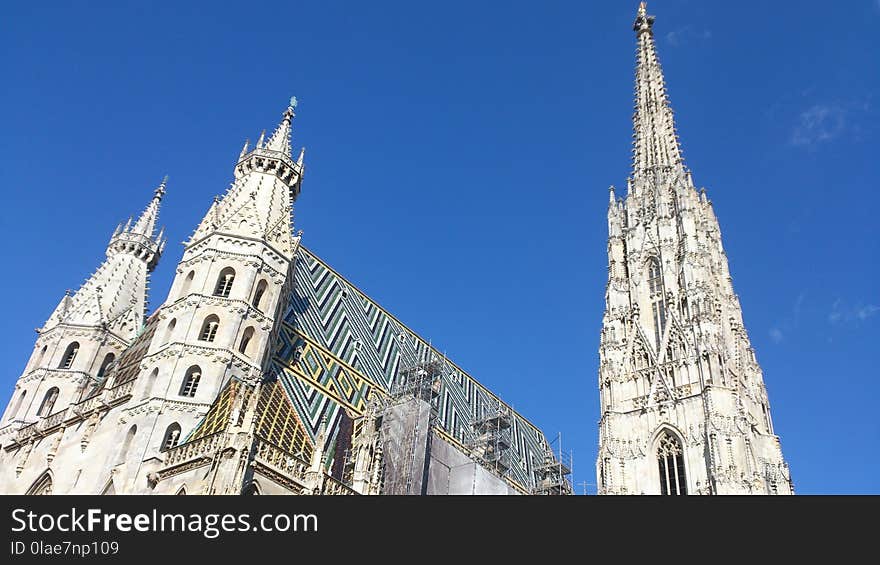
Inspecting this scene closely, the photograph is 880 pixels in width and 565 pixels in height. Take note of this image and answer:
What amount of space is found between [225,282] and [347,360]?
7686 millimetres

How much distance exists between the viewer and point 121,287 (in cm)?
4147

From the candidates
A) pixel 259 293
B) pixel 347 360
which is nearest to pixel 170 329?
pixel 259 293

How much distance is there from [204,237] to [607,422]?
22931 mm

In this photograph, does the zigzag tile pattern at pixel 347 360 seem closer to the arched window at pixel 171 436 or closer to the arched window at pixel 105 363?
the arched window at pixel 171 436

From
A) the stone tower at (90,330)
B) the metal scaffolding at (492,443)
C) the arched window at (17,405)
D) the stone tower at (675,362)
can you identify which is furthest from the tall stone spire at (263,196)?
the stone tower at (675,362)

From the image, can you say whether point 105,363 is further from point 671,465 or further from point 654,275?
point 654,275

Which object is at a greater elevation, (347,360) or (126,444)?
(347,360)

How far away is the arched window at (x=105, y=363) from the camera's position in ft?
124

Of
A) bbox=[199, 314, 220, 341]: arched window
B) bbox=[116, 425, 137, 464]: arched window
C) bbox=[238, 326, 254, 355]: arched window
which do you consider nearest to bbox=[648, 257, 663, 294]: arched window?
bbox=[238, 326, 254, 355]: arched window

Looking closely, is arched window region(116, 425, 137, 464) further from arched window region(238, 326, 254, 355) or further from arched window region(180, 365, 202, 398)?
arched window region(238, 326, 254, 355)

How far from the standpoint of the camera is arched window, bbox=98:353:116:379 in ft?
124
